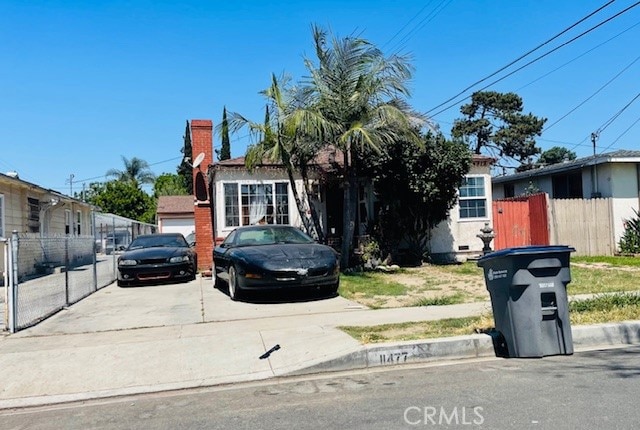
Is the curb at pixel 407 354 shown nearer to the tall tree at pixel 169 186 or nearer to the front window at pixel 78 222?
the front window at pixel 78 222

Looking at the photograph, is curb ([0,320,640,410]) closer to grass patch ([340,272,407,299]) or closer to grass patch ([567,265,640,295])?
grass patch ([567,265,640,295])

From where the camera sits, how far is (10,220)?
1608 centimetres

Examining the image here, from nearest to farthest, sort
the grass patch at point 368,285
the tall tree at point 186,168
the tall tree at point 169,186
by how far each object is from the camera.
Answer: the grass patch at point 368,285
the tall tree at point 186,168
the tall tree at point 169,186

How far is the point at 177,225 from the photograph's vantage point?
39.4 metres

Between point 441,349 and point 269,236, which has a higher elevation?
point 269,236

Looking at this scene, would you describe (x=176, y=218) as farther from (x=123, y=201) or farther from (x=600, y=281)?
(x=600, y=281)

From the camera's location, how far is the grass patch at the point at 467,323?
6625 mm

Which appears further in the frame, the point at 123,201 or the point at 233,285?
the point at 123,201

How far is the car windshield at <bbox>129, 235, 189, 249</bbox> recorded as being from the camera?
→ 1448cm

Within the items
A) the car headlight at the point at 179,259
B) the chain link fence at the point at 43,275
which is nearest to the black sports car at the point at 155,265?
the car headlight at the point at 179,259

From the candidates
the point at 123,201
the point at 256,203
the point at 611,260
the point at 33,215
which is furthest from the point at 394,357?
the point at 123,201

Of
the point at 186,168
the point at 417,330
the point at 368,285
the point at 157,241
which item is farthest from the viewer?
the point at 186,168

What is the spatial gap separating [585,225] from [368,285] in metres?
10.2

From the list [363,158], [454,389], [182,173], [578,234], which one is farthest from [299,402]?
[182,173]
